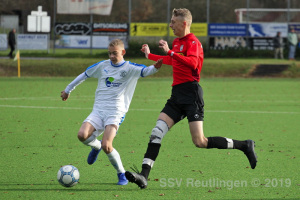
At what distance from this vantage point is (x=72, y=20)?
119ft

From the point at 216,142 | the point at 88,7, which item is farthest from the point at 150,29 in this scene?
the point at 216,142

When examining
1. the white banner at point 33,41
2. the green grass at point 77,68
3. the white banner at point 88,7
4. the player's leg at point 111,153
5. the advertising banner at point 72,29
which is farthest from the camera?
the advertising banner at point 72,29

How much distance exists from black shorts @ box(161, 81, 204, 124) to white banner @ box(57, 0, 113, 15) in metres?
24.1

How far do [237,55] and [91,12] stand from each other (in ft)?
34.0

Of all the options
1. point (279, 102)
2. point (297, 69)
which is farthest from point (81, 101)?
point (297, 69)

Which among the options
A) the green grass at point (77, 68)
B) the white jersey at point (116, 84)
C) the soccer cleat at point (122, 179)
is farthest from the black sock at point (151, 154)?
the green grass at point (77, 68)

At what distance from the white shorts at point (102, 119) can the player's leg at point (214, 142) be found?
0.94 m

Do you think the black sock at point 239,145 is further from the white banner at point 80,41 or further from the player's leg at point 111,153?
the white banner at point 80,41

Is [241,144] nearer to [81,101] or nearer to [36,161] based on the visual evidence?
[36,161]

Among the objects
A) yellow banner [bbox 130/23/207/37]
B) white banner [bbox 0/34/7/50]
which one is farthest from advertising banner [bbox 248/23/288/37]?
white banner [bbox 0/34/7/50]

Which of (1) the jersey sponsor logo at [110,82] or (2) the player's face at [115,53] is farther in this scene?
(1) the jersey sponsor logo at [110,82]

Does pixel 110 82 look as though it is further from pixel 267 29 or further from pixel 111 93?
pixel 267 29

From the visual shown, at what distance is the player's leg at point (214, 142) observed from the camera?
7242 mm

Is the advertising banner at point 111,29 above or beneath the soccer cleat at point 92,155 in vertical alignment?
above
